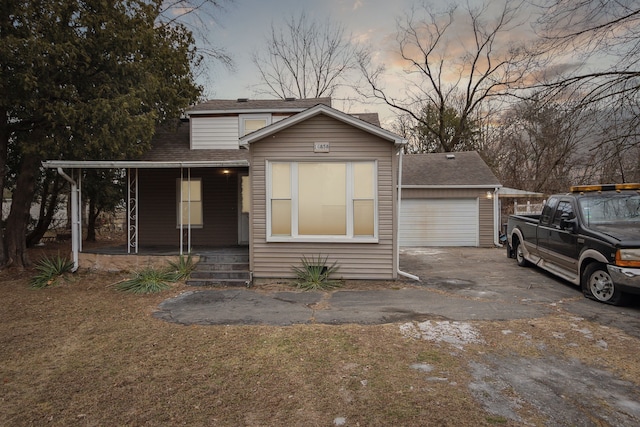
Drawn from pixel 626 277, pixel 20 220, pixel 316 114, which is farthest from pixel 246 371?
pixel 20 220

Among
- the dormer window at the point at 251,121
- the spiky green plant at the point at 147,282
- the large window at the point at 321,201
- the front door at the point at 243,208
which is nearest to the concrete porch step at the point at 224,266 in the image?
the spiky green plant at the point at 147,282

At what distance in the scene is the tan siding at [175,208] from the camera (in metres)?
10.5

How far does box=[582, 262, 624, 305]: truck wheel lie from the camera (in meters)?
5.91

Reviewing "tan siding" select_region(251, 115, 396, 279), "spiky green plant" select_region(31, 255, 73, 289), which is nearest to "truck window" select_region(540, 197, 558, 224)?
"tan siding" select_region(251, 115, 396, 279)

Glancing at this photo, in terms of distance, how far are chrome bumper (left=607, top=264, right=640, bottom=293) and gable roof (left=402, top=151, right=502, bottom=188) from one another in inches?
343

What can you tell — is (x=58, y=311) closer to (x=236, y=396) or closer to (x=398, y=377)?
(x=236, y=396)

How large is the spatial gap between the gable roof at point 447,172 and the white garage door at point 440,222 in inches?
29.0

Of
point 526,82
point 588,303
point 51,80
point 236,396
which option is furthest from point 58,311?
point 588,303

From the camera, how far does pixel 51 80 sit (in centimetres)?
822

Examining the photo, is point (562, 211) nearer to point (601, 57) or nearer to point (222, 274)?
point (601, 57)

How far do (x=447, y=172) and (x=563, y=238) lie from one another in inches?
333

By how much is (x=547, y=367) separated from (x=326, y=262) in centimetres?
478

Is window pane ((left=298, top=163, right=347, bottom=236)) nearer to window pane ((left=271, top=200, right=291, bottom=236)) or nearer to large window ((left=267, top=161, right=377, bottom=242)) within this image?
large window ((left=267, top=161, right=377, bottom=242))

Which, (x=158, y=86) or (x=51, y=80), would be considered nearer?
(x=51, y=80)
